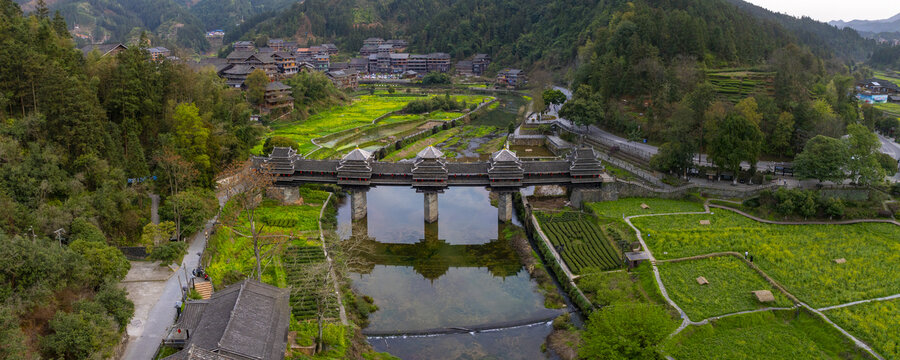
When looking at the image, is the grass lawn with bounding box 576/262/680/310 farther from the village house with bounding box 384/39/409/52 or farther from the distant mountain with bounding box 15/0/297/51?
the distant mountain with bounding box 15/0/297/51

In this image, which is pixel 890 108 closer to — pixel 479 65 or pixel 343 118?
pixel 343 118

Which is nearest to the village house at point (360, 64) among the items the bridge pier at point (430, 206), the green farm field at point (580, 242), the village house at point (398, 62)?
the village house at point (398, 62)

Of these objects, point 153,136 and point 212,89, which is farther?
point 212,89

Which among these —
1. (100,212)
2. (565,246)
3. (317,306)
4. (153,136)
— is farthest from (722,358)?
(153,136)

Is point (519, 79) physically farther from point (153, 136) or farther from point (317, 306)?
point (317, 306)

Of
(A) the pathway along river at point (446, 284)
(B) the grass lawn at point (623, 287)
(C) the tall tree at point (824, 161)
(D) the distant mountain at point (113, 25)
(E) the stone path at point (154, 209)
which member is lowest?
(A) the pathway along river at point (446, 284)

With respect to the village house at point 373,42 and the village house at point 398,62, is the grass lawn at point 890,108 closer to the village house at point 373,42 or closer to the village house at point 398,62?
the village house at point 398,62

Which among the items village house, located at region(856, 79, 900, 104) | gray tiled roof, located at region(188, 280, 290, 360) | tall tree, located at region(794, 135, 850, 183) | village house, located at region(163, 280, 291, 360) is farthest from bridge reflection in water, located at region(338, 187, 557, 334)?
village house, located at region(856, 79, 900, 104)
